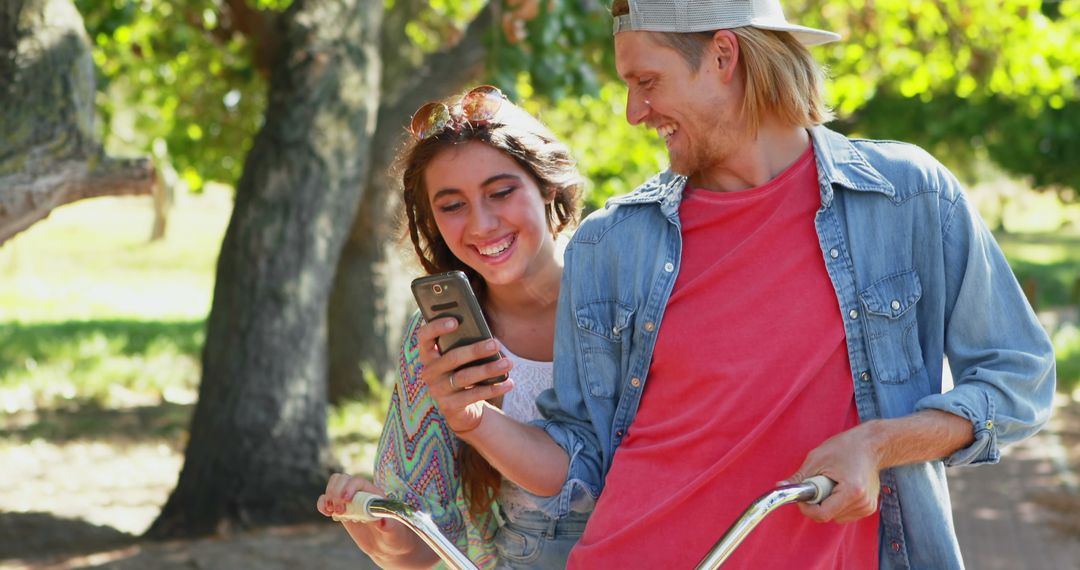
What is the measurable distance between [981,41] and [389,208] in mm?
5256

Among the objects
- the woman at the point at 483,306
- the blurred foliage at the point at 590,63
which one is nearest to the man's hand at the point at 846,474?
the woman at the point at 483,306

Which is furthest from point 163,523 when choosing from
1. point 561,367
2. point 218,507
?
point 561,367

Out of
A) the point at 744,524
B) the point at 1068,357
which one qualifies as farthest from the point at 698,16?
the point at 1068,357

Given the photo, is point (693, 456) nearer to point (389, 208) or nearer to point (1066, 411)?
point (389, 208)

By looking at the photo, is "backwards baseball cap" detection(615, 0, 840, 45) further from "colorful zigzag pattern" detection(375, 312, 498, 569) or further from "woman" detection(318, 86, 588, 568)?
"colorful zigzag pattern" detection(375, 312, 498, 569)

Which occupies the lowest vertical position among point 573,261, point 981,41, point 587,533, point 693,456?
point 587,533

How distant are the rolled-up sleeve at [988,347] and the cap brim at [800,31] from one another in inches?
16.3

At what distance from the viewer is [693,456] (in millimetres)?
2334

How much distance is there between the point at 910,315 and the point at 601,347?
1.85 ft

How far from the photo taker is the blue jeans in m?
2.66

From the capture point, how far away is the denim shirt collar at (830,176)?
238 centimetres

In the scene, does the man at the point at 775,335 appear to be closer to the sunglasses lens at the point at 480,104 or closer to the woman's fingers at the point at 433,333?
the woman's fingers at the point at 433,333

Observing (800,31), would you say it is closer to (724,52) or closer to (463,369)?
(724,52)

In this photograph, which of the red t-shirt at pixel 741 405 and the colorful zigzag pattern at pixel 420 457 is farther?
the colorful zigzag pattern at pixel 420 457
